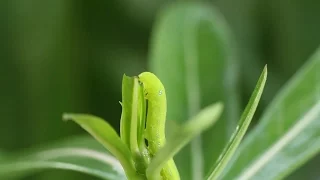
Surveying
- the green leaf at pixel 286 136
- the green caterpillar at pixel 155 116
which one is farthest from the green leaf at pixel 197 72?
the green caterpillar at pixel 155 116

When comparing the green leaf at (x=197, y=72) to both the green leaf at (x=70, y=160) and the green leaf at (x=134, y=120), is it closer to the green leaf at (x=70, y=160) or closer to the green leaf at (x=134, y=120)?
the green leaf at (x=70, y=160)

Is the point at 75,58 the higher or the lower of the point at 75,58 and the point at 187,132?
the higher

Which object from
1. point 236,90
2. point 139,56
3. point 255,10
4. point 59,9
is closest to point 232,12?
point 255,10

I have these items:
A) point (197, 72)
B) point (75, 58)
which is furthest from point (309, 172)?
point (75, 58)

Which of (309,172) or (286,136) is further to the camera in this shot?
(309,172)

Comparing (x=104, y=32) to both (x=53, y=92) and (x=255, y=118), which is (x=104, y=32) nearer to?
(x=53, y=92)

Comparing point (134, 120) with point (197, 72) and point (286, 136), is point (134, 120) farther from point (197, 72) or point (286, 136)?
point (197, 72)

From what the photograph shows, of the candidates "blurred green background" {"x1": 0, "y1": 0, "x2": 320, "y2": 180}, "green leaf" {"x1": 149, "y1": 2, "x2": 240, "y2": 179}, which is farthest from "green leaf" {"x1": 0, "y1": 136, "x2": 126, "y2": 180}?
"blurred green background" {"x1": 0, "y1": 0, "x2": 320, "y2": 180}
